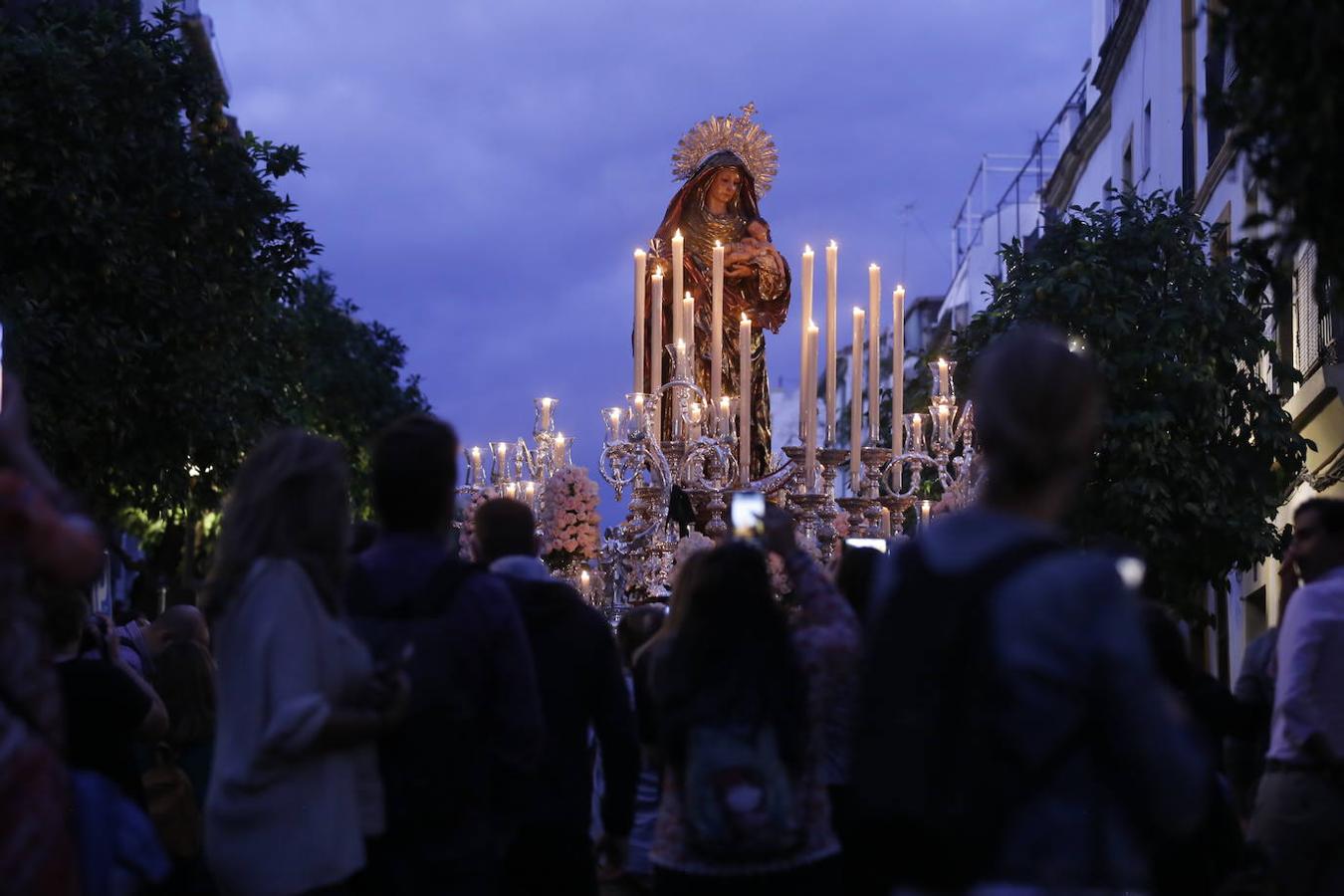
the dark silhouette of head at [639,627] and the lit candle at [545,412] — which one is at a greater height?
the lit candle at [545,412]

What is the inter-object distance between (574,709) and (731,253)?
8.29 m

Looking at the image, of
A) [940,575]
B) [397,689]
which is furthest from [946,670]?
[397,689]

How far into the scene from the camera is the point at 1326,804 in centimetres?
751

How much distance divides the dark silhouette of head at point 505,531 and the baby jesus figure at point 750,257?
7886mm

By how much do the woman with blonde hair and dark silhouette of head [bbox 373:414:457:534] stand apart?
0.29 m

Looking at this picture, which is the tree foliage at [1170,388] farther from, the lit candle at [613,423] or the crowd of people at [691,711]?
the crowd of people at [691,711]

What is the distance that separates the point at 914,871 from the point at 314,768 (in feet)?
6.08

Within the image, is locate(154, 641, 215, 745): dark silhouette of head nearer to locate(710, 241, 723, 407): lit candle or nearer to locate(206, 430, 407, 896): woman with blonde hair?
locate(710, 241, 723, 407): lit candle

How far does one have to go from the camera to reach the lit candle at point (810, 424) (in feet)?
41.4

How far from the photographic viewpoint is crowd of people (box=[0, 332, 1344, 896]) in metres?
3.88

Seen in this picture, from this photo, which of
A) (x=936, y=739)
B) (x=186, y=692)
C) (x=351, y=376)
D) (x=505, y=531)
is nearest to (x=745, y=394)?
(x=186, y=692)

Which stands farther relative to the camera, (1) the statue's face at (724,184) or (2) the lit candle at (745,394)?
(1) the statue's face at (724,184)

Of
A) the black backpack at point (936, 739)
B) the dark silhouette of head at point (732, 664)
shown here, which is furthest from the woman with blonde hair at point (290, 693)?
the black backpack at point (936, 739)

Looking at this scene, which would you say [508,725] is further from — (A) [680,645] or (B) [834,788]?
(B) [834,788]
